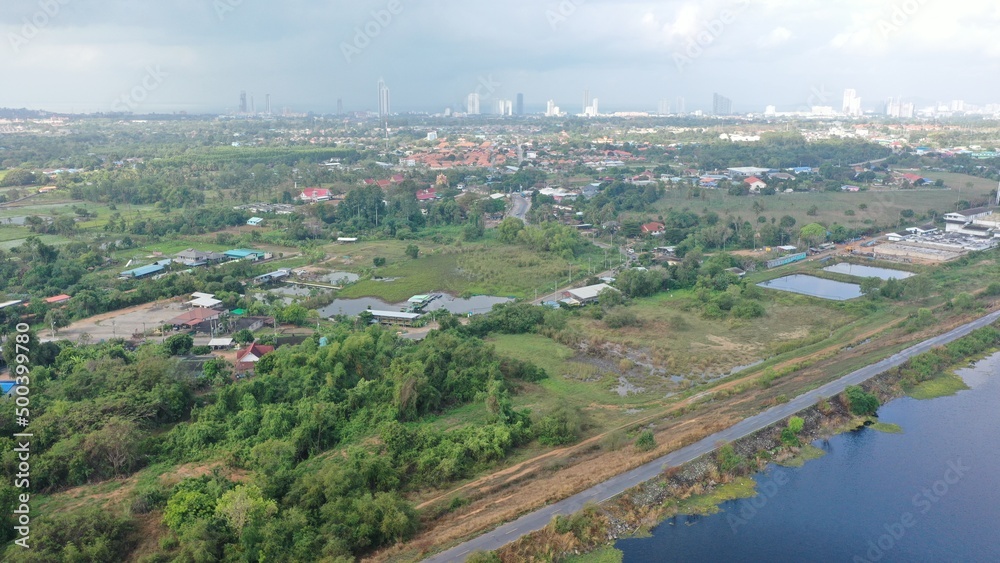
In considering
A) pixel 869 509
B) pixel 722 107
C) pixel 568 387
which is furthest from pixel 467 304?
pixel 722 107

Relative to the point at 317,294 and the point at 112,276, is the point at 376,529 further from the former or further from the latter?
the point at 112,276

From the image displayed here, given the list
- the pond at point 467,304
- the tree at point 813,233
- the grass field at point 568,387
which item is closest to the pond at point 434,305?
the pond at point 467,304

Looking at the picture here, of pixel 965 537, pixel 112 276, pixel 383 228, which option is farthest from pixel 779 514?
pixel 383 228

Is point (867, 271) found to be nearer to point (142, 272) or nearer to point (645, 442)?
point (645, 442)

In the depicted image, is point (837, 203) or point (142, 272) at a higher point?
point (837, 203)

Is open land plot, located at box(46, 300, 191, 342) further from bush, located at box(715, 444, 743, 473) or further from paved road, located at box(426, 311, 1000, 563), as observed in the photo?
bush, located at box(715, 444, 743, 473)

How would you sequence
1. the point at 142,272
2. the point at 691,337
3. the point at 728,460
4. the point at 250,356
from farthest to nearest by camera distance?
the point at 142,272, the point at 691,337, the point at 250,356, the point at 728,460

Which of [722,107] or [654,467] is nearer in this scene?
[654,467]
